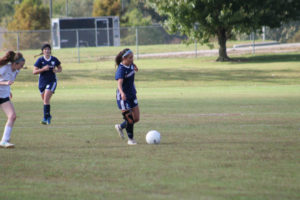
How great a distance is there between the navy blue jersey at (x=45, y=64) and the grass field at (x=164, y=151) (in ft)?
3.79

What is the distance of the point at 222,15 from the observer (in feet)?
119

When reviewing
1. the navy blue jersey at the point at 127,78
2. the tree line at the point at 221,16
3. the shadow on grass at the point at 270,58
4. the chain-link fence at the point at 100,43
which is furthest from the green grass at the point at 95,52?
the navy blue jersey at the point at 127,78

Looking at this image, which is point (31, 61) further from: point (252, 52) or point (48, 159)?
point (48, 159)

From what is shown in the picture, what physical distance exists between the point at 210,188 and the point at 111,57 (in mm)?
39312

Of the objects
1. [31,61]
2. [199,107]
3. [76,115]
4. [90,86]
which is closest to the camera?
[76,115]

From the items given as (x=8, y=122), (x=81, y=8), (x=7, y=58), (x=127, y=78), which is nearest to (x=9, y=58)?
(x=7, y=58)

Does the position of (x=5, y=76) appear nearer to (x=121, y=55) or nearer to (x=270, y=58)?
(x=121, y=55)

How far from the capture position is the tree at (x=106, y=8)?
70625 millimetres

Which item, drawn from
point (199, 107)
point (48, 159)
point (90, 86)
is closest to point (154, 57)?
point (90, 86)

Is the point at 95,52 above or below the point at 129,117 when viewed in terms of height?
above

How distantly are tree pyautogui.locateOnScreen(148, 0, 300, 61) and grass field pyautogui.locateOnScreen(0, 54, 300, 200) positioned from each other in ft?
48.9

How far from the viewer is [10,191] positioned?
7238mm

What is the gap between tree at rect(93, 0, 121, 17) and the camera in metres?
70.6

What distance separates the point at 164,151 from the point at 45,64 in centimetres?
659
